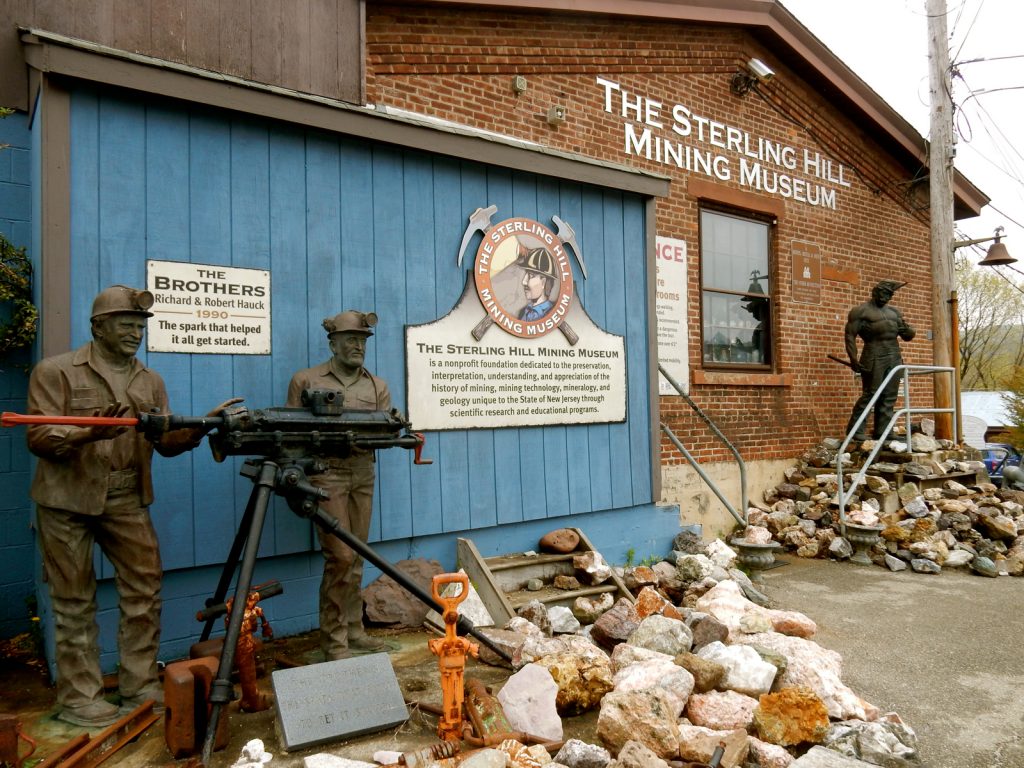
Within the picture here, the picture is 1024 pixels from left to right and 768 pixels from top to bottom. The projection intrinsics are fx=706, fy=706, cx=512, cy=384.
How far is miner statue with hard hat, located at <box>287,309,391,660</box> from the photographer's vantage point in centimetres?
376

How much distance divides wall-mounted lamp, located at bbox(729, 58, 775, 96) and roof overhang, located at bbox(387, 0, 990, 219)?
0.46 meters

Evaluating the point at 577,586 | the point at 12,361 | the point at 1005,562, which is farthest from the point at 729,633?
the point at 12,361

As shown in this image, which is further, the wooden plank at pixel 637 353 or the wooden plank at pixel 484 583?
the wooden plank at pixel 637 353

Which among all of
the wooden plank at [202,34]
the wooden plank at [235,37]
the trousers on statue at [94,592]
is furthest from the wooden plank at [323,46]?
the trousers on statue at [94,592]

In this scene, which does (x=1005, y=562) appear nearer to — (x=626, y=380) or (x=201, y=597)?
(x=626, y=380)

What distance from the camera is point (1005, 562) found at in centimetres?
659

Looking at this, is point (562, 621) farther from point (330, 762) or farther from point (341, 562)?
point (330, 762)

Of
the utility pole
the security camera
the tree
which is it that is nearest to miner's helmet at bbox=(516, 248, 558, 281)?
the security camera

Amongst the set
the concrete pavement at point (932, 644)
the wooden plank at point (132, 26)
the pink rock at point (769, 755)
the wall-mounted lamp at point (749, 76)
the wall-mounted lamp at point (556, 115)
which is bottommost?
the concrete pavement at point (932, 644)

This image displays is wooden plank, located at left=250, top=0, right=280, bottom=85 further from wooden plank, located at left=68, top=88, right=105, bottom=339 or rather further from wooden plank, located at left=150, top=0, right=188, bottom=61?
wooden plank, located at left=68, top=88, right=105, bottom=339

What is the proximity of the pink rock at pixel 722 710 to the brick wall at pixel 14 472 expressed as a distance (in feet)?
12.6

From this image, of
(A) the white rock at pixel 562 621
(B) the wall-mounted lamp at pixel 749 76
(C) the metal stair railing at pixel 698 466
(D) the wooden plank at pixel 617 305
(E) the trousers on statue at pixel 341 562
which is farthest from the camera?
(B) the wall-mounted lamp at pixel 749 76

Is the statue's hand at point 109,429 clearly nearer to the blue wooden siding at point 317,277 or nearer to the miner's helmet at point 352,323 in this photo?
the blue wooden siding at point 317,277

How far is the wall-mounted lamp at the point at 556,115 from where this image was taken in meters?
7.18
